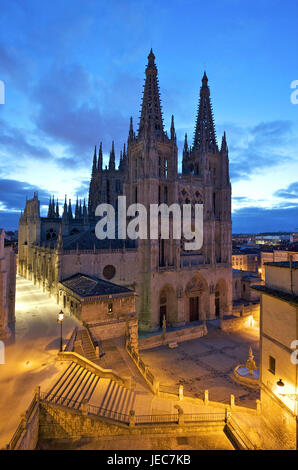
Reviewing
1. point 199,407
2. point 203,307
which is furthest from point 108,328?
point 203,307

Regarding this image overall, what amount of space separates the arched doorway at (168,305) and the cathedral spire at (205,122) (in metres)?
23.3

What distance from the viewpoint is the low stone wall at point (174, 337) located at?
92.3 feet

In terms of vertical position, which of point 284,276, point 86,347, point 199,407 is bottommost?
point 199,407

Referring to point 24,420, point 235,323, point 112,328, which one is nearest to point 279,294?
point 24,420

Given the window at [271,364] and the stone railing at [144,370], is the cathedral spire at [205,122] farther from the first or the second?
the window at [271,364]

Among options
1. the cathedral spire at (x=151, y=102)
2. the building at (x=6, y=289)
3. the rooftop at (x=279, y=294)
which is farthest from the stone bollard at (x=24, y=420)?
the cathedral spire at (x=151, y=102)

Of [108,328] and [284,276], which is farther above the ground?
[284,276]

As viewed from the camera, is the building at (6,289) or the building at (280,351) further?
the building at (6,289)

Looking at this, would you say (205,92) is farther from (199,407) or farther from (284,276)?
(199,407)

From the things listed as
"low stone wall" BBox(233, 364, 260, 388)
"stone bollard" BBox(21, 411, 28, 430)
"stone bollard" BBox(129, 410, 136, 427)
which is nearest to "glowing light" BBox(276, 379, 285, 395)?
"stone bollard" BBox(129, 410, 136, 427)

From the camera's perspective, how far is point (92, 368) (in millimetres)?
15922

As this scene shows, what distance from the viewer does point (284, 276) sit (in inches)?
476

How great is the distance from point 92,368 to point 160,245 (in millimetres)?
19967

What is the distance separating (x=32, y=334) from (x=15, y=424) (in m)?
9.47
